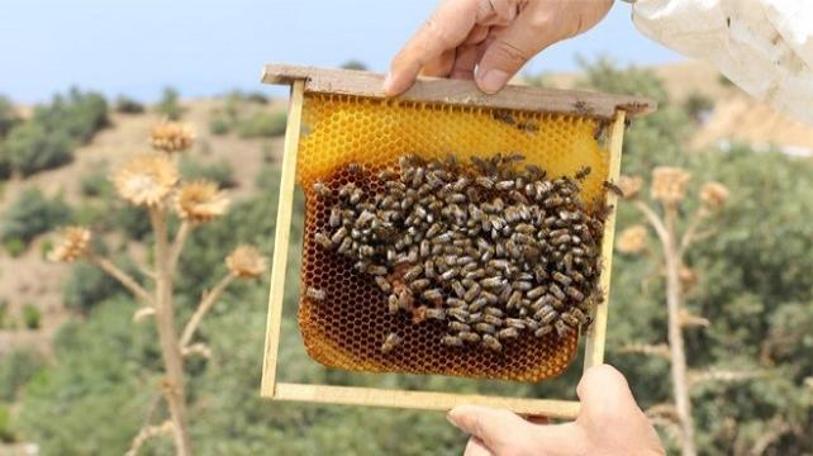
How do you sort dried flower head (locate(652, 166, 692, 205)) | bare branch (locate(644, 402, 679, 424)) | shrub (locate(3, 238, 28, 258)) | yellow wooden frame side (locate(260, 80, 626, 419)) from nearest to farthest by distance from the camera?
yellow wooden frame side (locate(260, 80, 626, 419)), bare branch (locate(644, 402, 679, 424)), dried flower head (locate(652, 166, 692, 205)), shrub (locate(3, 238, 28, 258))

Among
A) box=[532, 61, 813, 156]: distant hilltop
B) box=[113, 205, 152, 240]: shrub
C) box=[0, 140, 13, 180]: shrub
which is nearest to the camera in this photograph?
box=[532, 61, 813, 156]: distant hilltop

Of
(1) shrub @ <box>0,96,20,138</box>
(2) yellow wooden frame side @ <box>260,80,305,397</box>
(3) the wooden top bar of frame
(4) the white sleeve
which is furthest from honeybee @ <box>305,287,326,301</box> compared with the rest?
(1) shrub @ <box>0,96,20,138</box>

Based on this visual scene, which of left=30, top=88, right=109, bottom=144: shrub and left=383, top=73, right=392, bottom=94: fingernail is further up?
left=383, top=73, right=392, bottom=94: fingernail

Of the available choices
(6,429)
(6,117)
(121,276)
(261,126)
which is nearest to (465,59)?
(121,276)

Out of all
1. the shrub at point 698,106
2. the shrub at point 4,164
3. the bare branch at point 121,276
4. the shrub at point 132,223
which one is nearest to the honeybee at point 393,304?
the bare branch at point 121,276

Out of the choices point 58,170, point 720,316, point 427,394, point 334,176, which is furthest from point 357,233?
point 58,170

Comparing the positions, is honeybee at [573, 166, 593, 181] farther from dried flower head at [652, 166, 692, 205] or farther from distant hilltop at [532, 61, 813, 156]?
distant hilltop at [532, 61, 813, 156]

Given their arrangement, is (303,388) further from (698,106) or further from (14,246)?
(14,246)
